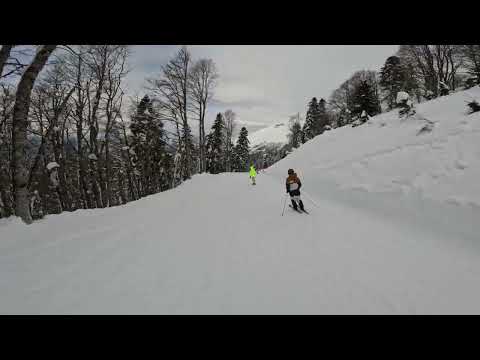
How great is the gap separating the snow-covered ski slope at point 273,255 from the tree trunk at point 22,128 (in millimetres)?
488

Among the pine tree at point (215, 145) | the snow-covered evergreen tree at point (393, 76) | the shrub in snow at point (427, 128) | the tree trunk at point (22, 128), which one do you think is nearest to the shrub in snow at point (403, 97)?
the shrub in snow at point (427, 128)

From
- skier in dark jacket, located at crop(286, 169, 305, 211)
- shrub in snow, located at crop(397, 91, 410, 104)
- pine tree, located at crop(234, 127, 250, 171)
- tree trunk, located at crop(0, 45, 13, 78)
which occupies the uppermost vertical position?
pine tree, located at crop(234, 127, 250, 171)

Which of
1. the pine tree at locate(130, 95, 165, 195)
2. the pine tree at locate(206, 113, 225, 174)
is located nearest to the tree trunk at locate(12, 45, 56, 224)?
the pine tree at locate(130, 95, 165, 195)

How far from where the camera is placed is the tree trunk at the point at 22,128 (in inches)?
195

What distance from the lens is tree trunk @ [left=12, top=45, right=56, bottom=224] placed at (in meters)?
4.96

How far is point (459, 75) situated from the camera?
26.5 metres

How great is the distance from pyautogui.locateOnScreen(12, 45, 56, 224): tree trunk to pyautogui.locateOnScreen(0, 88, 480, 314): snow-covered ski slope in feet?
1.60

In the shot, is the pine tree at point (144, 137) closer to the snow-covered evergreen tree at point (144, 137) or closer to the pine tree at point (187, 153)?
the snow-covered evergreen tree at point (144, 137)

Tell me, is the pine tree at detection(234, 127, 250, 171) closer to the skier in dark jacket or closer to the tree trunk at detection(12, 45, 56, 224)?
the skier in dark jacket
